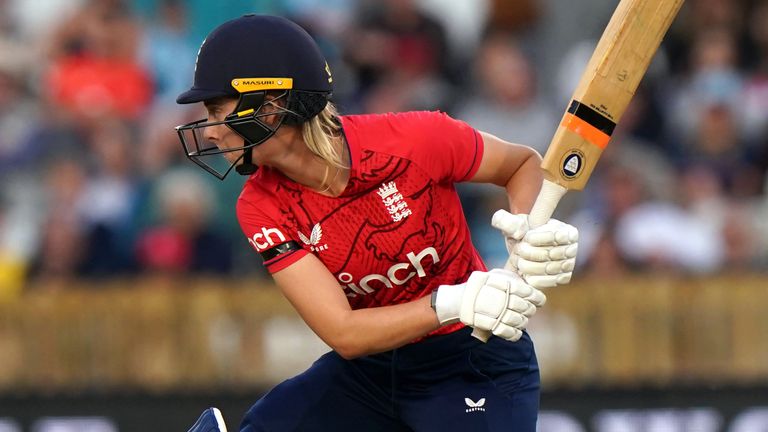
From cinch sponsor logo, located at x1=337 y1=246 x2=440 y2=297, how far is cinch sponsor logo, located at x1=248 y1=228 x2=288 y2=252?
240 mm

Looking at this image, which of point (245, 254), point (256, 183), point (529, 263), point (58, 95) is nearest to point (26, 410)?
point (245, 254)

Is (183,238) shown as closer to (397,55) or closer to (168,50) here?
(168,50)

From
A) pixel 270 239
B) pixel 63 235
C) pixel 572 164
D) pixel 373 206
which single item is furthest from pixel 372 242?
pixel 63 235

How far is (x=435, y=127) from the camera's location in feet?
14.0

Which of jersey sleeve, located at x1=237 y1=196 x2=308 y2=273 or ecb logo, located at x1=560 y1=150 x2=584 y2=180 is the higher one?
ecb logo, located at x1=560 y1=150 x2=584 y2=180

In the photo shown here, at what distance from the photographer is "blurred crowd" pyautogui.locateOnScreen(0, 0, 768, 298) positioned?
294 inches

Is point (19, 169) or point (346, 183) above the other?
point (346, 183)

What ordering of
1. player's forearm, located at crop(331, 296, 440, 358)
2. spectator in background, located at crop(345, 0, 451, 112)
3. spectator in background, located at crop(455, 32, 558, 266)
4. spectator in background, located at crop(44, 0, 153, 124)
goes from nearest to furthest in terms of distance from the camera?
1. player's forearm, located at crop(331, 296, 440, 358)
2. spectator in background, located at crop(455, 32, 558, 266)
3. spectator in background, located at crop(345, 0, 451, 112)
4. spectator in background, located at crop(44, 0, 153, 124)

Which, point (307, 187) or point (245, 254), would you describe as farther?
point (245, 254)

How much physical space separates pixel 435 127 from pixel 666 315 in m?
2.63

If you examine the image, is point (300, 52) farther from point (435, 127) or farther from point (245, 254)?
point (245, 254)

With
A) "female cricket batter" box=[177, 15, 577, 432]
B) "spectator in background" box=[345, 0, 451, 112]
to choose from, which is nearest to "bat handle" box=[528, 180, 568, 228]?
"female cricket batter" box=[177, 15, 577, 432]

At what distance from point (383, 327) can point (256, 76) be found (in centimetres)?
82

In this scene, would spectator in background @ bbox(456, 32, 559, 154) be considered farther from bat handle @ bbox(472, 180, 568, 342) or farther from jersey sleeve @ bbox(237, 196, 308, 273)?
jersey sleeve @ bbox(237, 196, 308, 273)
